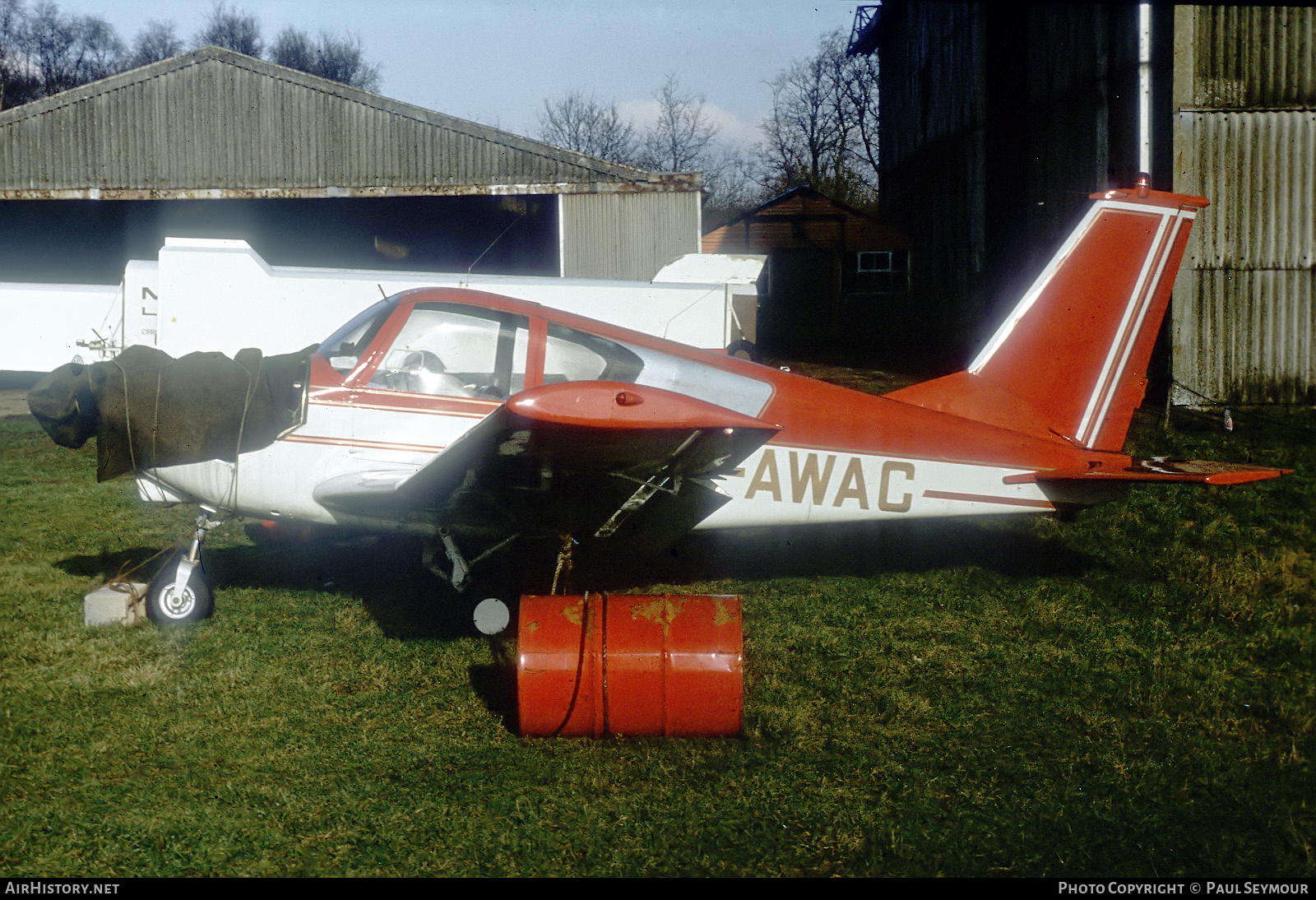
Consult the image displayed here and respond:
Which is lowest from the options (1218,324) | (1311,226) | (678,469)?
(678,469)

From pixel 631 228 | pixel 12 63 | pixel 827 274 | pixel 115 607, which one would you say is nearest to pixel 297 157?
pixel 631 228

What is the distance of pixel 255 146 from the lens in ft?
55.8

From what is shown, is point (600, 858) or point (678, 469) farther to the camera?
point (678, 469)

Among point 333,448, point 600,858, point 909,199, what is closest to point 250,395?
point 333,448

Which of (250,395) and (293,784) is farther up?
(250,395)

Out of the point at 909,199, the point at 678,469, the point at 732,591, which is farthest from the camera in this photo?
the point at 909,199

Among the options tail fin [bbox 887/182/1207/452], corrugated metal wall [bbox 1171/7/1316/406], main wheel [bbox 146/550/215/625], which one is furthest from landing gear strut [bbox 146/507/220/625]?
corrugated metal wall [bbox 1171/7/1316/406]

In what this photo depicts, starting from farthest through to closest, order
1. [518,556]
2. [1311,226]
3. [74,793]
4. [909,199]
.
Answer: [909,199] → [1311,226] → [518,556] → [74,793]

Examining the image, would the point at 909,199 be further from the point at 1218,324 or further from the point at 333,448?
the point at 333,448

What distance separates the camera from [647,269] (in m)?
17.0

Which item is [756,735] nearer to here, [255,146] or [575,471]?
[575,471]

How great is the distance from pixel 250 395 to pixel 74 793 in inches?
88.3

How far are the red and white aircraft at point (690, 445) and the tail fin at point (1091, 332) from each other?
1 cm

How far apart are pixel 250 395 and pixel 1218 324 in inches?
462
